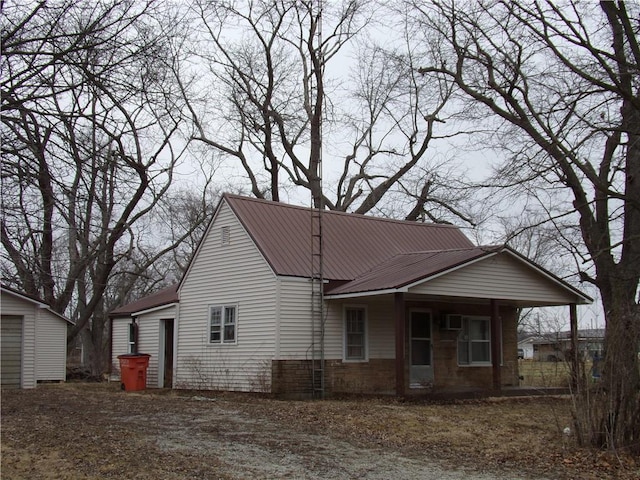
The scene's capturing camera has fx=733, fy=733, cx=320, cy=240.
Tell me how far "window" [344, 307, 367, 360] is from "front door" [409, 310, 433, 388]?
1520 millimetres

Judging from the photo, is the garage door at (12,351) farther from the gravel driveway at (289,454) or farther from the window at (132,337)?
the gravel driveway at (289,454)

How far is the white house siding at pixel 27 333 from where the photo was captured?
23.9m

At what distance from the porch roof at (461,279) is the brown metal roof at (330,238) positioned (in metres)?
0.56

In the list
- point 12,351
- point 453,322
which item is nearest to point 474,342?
point 453,322

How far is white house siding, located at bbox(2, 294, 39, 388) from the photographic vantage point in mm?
23938

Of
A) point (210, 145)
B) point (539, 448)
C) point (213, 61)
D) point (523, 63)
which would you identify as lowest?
point (539, 448)

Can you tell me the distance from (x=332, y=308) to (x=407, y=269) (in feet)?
7.45

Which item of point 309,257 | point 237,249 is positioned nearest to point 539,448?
point 309,257

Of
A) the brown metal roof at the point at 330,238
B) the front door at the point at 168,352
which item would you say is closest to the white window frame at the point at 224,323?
the brown metal roof at the point at 330,238

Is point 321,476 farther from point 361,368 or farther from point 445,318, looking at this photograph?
point 445,318

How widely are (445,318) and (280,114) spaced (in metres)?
18.4

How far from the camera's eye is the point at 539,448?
1100 cm

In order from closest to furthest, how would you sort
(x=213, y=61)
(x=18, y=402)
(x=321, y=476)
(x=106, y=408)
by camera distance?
(x=321, y=476)
(x=106, y=408)
(x=18, y=402)
(x=213, y=61)

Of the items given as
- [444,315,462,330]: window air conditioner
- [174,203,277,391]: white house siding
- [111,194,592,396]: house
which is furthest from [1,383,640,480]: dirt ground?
[444,315,462,330]: window air conditioner
